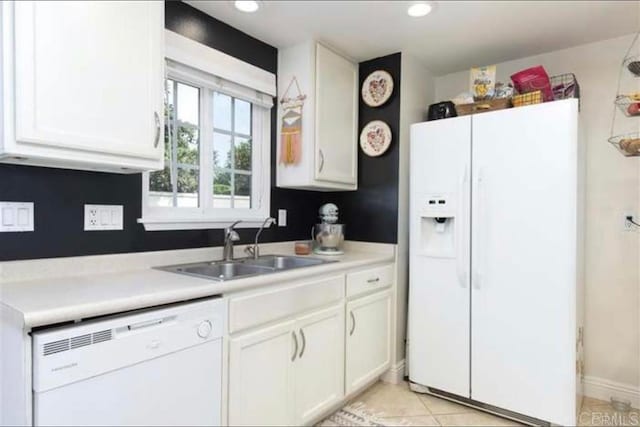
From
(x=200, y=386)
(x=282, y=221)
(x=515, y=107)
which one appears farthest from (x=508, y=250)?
(x=200, y=386)

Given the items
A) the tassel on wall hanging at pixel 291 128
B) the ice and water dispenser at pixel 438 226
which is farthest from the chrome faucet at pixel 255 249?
the ice and water dispenser at pixel 438 226

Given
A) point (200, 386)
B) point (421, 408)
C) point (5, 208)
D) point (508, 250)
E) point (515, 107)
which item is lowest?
point (421, 408)

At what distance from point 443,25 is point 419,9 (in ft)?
0.91

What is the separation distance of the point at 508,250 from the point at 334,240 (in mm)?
1059

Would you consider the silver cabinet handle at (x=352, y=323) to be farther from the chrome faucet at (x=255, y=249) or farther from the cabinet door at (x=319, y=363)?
the chrome faucet at (x=255, y=249)

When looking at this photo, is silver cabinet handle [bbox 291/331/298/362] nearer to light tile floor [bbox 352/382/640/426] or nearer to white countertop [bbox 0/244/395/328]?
white countertop [bbox 0/244/395/328]

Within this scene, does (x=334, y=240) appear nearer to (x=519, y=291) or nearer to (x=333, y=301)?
(x=333, y=301)

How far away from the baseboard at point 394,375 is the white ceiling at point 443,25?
2.17 metres

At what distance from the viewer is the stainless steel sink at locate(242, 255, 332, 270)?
229 centimetres

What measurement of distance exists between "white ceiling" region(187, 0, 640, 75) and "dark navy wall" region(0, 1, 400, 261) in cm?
11

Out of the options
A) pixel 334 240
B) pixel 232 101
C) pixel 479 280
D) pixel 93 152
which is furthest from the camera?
pixel 334 240

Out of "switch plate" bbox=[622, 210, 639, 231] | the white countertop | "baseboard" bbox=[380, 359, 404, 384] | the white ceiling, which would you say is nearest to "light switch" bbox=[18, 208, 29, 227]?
the white countertop

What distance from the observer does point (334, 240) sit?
2639 millimetres

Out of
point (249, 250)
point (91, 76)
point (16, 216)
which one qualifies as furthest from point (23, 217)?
point (249, 250)
